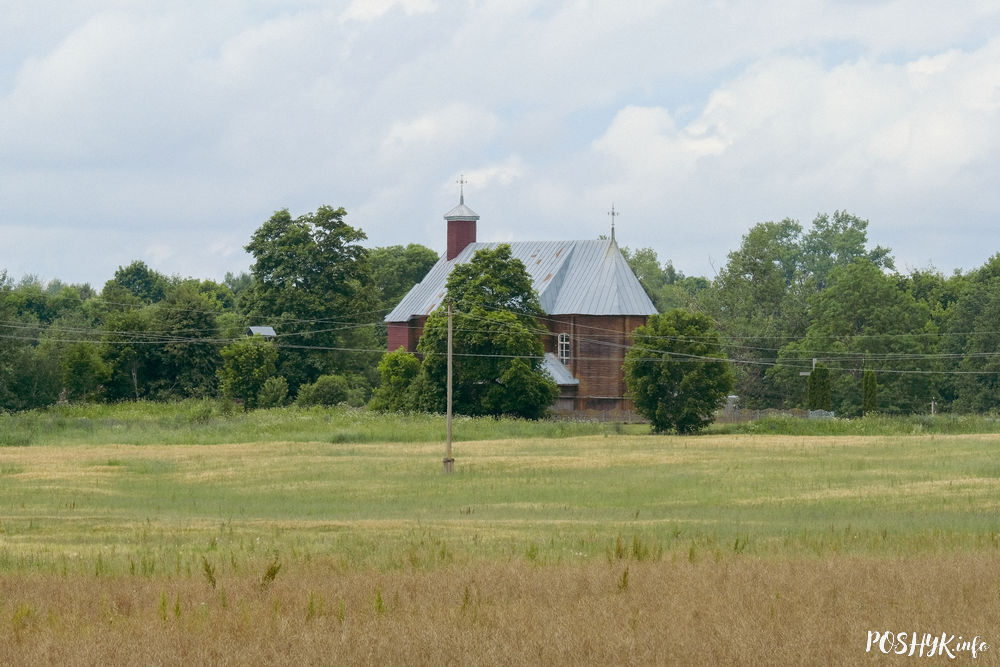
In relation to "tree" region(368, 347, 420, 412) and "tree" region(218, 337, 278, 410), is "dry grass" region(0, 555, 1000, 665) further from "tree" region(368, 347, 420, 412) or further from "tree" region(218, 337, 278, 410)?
"tree" region(218, 337, 278, 410)

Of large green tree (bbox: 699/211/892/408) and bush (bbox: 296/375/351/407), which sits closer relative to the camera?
bush (bbox: 296/375/351/407)

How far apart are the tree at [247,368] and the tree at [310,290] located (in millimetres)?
3707

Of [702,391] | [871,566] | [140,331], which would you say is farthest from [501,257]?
[871,566]

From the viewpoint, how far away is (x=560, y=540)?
22453mm

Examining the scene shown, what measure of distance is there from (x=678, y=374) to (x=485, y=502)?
4090cm

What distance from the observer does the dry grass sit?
39.4 feet

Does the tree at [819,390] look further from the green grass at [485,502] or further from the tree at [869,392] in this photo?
the green grass at [485,502]

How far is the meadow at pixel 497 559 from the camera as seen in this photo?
12.5 m

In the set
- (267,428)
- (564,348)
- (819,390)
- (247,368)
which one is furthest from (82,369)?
(819,390)

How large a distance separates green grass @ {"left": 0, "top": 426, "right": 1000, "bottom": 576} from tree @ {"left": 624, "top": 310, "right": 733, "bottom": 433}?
31.3 feet

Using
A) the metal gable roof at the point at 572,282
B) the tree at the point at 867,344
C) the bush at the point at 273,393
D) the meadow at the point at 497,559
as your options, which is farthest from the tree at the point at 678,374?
the bush at the point at 273,393

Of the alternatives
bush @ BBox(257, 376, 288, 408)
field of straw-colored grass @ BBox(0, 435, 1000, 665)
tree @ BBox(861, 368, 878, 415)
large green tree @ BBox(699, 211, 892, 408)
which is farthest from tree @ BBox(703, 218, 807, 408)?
field of straw-colored grass @ BBox(0, 435, 1000, 665)

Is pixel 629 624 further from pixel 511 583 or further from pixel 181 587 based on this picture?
pixel 181 587

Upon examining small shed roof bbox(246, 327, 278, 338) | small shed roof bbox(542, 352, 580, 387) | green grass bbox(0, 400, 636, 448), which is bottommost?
green grass bbox(0, 400, 636, 448)
